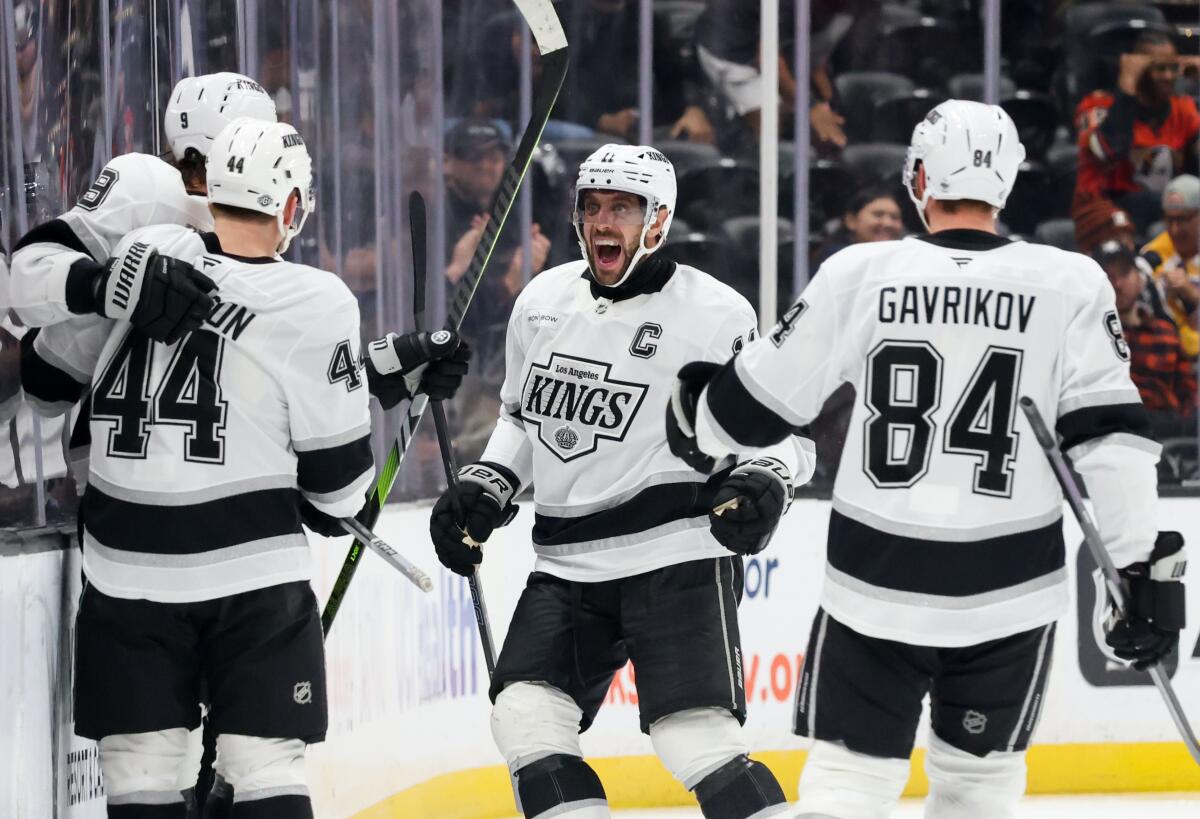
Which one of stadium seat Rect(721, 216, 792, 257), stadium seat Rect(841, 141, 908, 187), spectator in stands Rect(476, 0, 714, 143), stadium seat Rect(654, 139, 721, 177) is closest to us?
stadium seat Rect(721, 216, 792, 257)

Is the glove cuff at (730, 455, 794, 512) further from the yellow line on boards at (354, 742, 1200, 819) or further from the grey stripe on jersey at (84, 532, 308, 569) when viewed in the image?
the yellow line on boards at (354, 742, 1200, 819)

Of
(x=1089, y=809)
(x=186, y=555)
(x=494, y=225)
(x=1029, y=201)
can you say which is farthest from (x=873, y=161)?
(x=186, y=555)

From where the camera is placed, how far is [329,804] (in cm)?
333

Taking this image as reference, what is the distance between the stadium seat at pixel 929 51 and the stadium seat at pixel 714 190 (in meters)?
0.82

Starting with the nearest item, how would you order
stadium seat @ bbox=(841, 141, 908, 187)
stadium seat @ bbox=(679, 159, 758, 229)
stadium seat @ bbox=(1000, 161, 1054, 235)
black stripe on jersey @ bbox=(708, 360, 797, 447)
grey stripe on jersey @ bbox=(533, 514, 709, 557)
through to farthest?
black stripe on jersey @ bbox=(708, 360, 797, 447) → grey stripe on jersey @ bbox=(533, 514, 709, 557) → stadium seat @ bbox=(679, 159, 758, 229) → stadium seat @ bbox=(841, 141, 908, 187) → stadium seat @ bbox=(1000, 161, 1054, 235)

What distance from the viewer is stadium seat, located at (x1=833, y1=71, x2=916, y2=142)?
18.6ft

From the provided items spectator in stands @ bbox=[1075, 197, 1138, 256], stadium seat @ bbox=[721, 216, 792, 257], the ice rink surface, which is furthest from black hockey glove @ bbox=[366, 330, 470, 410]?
spectator in stands @ bbox=[1075, 197, 1138, 256]

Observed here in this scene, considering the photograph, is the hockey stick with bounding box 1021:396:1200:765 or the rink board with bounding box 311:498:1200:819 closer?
the hockey stick with bounding box 1021:396:1200:765

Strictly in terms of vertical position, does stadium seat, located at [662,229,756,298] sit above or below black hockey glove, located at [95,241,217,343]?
below

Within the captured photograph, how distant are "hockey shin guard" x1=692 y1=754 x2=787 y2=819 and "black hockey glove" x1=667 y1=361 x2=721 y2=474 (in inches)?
16.5

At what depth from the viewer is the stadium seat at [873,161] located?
5.55 meters

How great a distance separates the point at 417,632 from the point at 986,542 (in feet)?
5.33

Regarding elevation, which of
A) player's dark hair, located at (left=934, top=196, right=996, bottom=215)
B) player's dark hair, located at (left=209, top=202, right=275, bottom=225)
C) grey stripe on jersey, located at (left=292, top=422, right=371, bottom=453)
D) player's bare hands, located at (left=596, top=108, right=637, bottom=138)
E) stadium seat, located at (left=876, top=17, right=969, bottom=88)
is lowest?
grey stripe on jersey, located at (left=292, top=422, right=371, bottom=453)

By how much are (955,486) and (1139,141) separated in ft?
12.1
